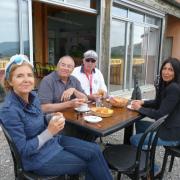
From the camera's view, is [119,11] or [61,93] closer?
[61,93]

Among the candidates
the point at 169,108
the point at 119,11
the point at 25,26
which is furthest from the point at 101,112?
the point at 119,11

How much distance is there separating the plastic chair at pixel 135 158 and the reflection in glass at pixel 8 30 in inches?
103

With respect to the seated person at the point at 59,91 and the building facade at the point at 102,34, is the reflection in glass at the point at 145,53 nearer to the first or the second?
the building facade at the point at 102,34

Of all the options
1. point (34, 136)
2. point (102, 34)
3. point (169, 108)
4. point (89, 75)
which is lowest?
point (34, 136)

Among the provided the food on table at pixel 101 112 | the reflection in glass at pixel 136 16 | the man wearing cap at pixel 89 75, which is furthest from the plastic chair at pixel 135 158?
Result: the reflection in glass at pixel 136 16

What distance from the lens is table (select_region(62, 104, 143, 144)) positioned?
195cm

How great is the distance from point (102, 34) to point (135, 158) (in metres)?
4.16

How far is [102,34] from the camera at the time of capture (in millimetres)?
5785

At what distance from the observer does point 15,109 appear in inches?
64.6

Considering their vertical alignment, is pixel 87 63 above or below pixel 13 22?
below

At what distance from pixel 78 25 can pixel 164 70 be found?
7.72 m

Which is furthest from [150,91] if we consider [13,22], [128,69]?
[13,22]

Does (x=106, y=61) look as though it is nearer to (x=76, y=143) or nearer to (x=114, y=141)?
(x=114, y=141)

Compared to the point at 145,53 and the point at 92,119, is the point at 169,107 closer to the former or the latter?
the point at 92,119
